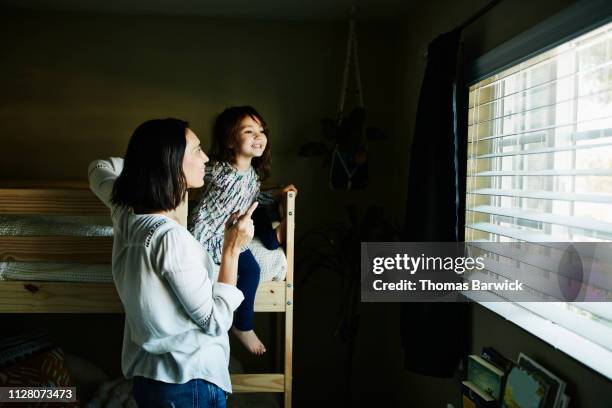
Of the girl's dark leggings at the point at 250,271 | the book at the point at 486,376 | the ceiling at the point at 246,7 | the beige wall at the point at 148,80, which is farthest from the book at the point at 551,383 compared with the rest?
the ceiling at the point at 246,7

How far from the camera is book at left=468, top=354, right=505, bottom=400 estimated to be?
Answer: 1.66 meters

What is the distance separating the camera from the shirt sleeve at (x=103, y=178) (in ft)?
5.45

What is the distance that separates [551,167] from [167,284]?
4.09ft

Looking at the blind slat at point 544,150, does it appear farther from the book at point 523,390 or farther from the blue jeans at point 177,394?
the blue jeans at point 177,394

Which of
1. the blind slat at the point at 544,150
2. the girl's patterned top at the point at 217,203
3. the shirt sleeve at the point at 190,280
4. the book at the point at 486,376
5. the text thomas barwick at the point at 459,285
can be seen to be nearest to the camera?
the shirt sleeve at the point at 190,280

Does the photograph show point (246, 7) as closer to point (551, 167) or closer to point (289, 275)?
point (289, 275)

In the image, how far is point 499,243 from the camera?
1873 mm

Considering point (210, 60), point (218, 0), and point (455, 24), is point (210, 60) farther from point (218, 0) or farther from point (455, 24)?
point (455, 24)

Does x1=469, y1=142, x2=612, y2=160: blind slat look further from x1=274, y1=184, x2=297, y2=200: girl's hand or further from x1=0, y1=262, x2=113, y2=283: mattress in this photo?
x1=0, y1=262, x2=113, y2=283: mattress

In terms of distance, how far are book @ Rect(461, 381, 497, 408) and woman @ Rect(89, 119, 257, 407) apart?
0.84 m

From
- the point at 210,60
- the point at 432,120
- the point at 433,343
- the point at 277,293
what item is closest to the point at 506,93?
the point at 432,120

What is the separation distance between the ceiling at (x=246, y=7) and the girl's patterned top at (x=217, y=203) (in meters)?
1.08

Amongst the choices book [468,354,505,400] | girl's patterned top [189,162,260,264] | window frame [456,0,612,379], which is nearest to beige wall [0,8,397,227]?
girl's patterned top [189,162,260,264]

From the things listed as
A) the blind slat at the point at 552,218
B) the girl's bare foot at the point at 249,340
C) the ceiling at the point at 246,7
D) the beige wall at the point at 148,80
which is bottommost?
the girl's bare foot at the point at 249,340
